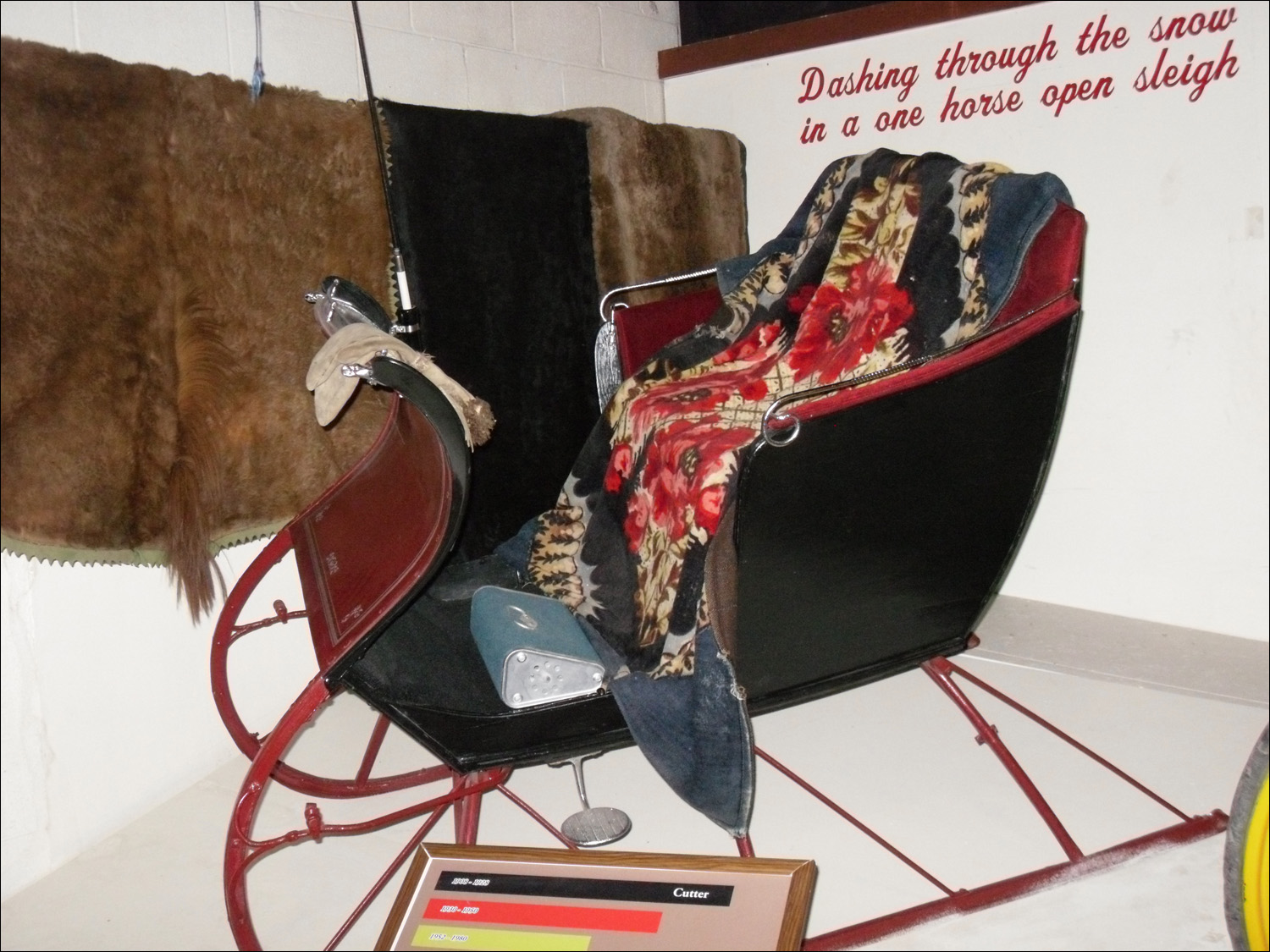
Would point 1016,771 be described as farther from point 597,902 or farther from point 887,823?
point 597,902

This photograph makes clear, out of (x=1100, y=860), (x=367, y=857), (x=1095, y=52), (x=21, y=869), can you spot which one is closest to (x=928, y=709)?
(x=1100, y=860)

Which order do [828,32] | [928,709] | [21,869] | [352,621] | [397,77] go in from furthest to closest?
1. [828,32]
2. [397,77]
3. [928,709]
4. [21,869]
5. [352,621]

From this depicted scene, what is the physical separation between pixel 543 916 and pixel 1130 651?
178 cm

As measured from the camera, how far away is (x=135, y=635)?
1827mm

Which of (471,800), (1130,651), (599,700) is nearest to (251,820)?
(471,800)

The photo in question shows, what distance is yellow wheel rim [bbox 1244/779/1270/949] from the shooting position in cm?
105

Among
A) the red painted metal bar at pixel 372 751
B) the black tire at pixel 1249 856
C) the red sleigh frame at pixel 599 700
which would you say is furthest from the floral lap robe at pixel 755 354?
the black tire at pixel 1249 856

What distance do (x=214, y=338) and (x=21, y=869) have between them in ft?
2.92

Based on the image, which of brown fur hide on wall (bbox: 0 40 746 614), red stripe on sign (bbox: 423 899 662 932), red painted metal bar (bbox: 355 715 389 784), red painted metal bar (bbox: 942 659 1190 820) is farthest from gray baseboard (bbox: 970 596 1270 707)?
red stripe on sign (bbox: 423 899 662 932)

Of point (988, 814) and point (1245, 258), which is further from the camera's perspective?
point (1245, 258)

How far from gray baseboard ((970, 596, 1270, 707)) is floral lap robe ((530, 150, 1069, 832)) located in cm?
86

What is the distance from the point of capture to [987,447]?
1.32 metres

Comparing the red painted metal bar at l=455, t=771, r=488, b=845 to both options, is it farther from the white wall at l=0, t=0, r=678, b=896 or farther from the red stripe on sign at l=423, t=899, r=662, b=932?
the white wall at l=0, t=0, r=678, b=896

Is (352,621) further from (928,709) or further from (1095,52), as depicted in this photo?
(1095,52)
